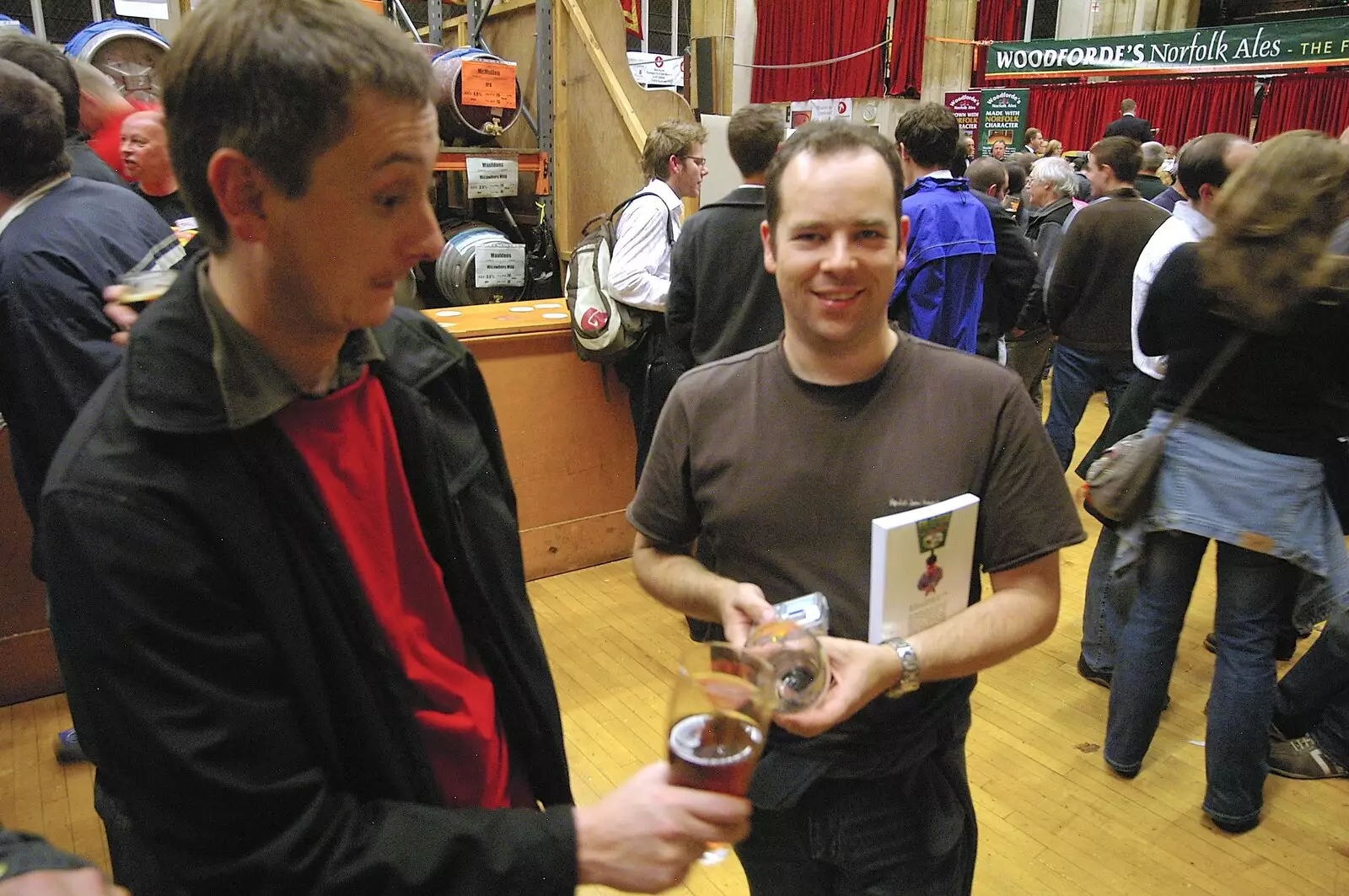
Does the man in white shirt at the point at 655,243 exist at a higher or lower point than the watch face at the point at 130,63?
lower

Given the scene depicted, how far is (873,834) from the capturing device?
1309mm

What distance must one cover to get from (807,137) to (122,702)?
108cm

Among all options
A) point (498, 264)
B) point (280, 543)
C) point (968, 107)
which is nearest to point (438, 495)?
point (280, 543)

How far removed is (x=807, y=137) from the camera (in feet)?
4.32

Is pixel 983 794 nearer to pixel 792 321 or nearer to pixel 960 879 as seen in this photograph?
pixel 960 879

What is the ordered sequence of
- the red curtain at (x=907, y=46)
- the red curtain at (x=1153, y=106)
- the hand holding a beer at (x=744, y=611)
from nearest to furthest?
the hand holding a beer at (x=744, y=611) → the red curtain at (x=1153, y=106) → the red curtain at (x=907, y=46)

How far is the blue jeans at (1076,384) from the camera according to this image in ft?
13.3

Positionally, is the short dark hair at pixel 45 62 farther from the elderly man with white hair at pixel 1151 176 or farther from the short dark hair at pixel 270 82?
the elderly man with white hair at pixel 1151 176

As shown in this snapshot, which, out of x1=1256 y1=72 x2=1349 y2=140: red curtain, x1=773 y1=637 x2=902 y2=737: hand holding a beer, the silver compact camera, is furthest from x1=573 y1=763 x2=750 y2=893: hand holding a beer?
x1=1256 y1=72 x2=1349 y2=140: red curtain

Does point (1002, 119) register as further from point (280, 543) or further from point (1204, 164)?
point (280, 543)

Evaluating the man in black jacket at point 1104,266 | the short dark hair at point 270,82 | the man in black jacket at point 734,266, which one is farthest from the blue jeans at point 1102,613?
the short dark hair at point 270,82

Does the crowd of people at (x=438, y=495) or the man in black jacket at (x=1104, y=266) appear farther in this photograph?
the man in black jacket at (x=1104, y=266)

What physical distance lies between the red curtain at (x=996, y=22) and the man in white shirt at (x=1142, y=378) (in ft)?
41.1

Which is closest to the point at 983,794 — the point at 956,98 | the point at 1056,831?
the point at 1056,831
